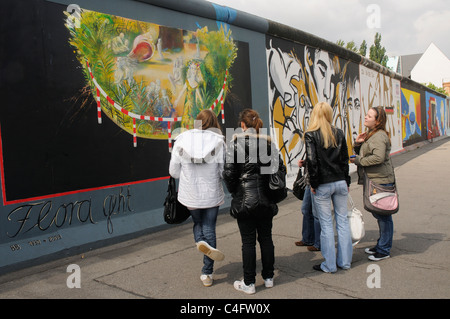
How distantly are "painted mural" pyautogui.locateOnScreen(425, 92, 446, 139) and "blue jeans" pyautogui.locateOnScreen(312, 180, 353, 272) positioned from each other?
24933mm

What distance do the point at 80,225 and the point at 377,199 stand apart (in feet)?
11.7

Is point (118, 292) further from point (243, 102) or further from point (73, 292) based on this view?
point (243, 102)

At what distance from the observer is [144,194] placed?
5.88 metres

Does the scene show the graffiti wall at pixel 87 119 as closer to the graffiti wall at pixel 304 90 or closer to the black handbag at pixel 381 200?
the graffiti wall at pixel 304 90

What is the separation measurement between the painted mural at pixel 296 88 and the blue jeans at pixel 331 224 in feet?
15.4

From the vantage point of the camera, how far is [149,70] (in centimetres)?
600

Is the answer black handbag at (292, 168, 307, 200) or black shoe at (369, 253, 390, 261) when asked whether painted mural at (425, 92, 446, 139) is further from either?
black handbag at (292, 168, 307, 200)

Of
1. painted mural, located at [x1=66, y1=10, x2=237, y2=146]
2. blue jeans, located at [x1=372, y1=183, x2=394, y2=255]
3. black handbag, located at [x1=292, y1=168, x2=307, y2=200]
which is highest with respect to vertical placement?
painted mural, located at [x1=66, y1=10, x2=237, y2=146]

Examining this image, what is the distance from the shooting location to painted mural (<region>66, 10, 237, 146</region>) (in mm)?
5297

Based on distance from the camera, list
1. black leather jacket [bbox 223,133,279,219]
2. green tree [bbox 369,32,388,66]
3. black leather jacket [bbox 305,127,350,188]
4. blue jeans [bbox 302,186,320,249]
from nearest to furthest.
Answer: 1. black leather jacket [bbox 223,133,279,219]
2. black leather jacket [bbox 305,127,350,188]
3. blue jeans [bbox 302,186,320,249]
4. green tree [bbox 369,32,388,66]

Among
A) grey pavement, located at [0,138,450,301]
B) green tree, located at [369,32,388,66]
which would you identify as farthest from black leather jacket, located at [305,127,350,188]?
green tree, located at [369,32,388,66]

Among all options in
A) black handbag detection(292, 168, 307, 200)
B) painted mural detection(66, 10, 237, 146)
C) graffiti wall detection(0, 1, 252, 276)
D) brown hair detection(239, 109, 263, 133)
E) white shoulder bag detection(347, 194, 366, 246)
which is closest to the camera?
brown hair detection(239, 109, 263, 133)

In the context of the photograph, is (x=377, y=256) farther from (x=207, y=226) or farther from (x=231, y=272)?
(x=207, y=226)
